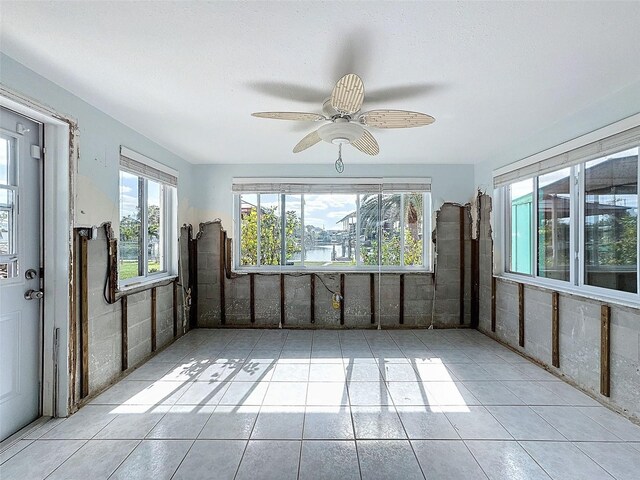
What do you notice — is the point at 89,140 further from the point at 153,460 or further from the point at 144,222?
the point at 153,460

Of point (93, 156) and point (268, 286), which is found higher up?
point (93, 156)

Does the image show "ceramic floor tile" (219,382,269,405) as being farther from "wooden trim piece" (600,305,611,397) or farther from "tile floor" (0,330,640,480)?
"wooden trim piece" (600,305,611,397)

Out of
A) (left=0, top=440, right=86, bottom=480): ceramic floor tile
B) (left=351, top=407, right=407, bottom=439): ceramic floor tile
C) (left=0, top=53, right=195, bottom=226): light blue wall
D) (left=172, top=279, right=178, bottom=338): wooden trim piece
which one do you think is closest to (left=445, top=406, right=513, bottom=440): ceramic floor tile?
(left=351, top=407, right=407, bottom=439): ceramic floor tile

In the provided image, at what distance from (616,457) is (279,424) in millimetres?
2054

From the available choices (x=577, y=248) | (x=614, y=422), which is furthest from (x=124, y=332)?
(x=577, y=248)

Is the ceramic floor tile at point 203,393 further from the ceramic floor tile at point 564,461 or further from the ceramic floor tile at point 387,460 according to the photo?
→ the ceramic floor tile at point 564,461

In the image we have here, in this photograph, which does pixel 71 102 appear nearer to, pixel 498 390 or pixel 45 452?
pixel 45 452

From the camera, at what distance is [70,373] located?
2377 millimetres

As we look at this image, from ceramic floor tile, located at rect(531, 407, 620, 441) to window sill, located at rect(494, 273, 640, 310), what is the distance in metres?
0.86

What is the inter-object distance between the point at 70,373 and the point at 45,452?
537 millimetres

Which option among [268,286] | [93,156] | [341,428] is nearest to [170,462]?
[341,428]

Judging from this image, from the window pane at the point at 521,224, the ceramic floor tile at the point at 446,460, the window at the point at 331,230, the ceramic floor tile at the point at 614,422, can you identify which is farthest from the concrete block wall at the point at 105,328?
the window pane at the point at 521,224

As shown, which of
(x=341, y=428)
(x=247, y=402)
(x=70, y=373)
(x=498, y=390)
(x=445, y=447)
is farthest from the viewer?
(x=498, y=390)

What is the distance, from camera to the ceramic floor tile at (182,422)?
7.07 feet
